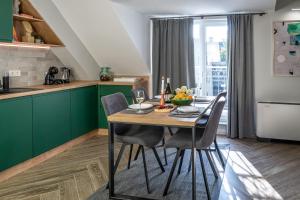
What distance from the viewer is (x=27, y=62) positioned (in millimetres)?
4250

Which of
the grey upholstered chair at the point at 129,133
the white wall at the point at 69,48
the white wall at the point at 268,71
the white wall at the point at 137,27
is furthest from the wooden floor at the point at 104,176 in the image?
the white wall at the point at 137,27

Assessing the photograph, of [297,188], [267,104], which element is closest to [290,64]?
[267,104]

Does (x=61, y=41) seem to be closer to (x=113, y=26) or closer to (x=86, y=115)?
(x=113, y=26)

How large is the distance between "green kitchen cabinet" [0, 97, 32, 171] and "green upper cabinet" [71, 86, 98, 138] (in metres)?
0.91

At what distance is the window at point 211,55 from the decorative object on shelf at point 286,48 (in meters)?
0.77

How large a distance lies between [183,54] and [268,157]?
2.03 metres

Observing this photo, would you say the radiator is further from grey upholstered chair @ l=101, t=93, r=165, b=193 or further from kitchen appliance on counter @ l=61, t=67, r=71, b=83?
kitchen appliance on counter @ l=61, t=67, r=71, b=83

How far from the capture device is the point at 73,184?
3.17 metres

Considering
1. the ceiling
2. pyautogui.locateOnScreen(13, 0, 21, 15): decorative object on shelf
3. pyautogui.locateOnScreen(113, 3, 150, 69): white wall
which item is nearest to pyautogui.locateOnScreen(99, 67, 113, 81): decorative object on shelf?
Answer: pyautogui.locateOnScreen(113, 3, 150, 69): white wall

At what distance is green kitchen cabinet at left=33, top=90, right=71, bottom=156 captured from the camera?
3.70 metres

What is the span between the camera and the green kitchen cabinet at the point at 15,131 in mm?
3195

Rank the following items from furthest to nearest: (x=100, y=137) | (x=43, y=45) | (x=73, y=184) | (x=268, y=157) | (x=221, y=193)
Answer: (x=100, y=137) → (x=43, y=45) → (x=268, y=157) → (x=73, y=184) → (x=221, y=193)

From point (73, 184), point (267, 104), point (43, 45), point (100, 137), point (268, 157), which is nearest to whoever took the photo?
point (73, 184)

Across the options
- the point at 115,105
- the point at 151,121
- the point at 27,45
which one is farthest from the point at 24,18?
the point at 151,121
